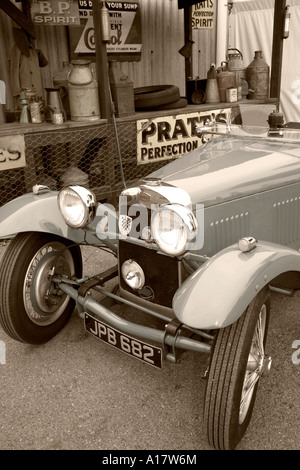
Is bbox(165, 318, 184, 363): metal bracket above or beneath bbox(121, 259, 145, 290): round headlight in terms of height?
beneath

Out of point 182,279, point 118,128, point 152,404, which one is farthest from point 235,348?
point 118,128

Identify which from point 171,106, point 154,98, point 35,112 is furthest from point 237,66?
point 35,112

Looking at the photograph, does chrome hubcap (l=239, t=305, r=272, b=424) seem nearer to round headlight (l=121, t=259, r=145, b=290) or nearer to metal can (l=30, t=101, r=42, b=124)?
round headlight (l=121, t=259, r=145, b=290)

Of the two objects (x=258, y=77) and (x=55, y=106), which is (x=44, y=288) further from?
(x=258, y=77)

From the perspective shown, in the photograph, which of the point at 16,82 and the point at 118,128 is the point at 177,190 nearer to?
the point at 118,128

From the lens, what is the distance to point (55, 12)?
5.20m

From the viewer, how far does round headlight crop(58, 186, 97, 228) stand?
215 centimetres

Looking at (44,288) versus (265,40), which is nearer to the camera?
(44,288)

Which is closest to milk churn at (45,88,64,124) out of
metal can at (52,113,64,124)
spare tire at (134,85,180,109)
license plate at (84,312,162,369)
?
metal can at (52,113,64,124)

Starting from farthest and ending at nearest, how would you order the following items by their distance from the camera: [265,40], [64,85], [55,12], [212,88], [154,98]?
[265,40] → [212,88] → [55,12] → [154,98] → [64,85]

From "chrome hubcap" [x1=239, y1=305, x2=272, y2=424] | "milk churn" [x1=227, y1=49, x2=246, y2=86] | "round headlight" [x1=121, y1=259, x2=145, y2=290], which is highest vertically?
"milk churn" [x1=227, y1=49, x2=246, y2=86]

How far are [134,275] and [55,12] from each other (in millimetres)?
4288

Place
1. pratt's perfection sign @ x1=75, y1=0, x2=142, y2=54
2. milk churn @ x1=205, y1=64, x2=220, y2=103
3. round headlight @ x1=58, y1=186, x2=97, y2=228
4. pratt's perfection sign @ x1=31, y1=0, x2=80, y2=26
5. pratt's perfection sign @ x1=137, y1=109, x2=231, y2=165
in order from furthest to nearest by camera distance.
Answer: pratt's perfection sign @ x1=75, y1=0, x2=142, y2=54 → milk churn @ x1=205, y1=64, x2=220, y2=103 → pratt's perfection sign @ x1=31, y1=0, x2=80, y2=26 → pratt's perfection sign @ x1=137, y1=109, x2=231, y2=165 → round headlight @ x1=58, y1=186, x2=97, y2=228
